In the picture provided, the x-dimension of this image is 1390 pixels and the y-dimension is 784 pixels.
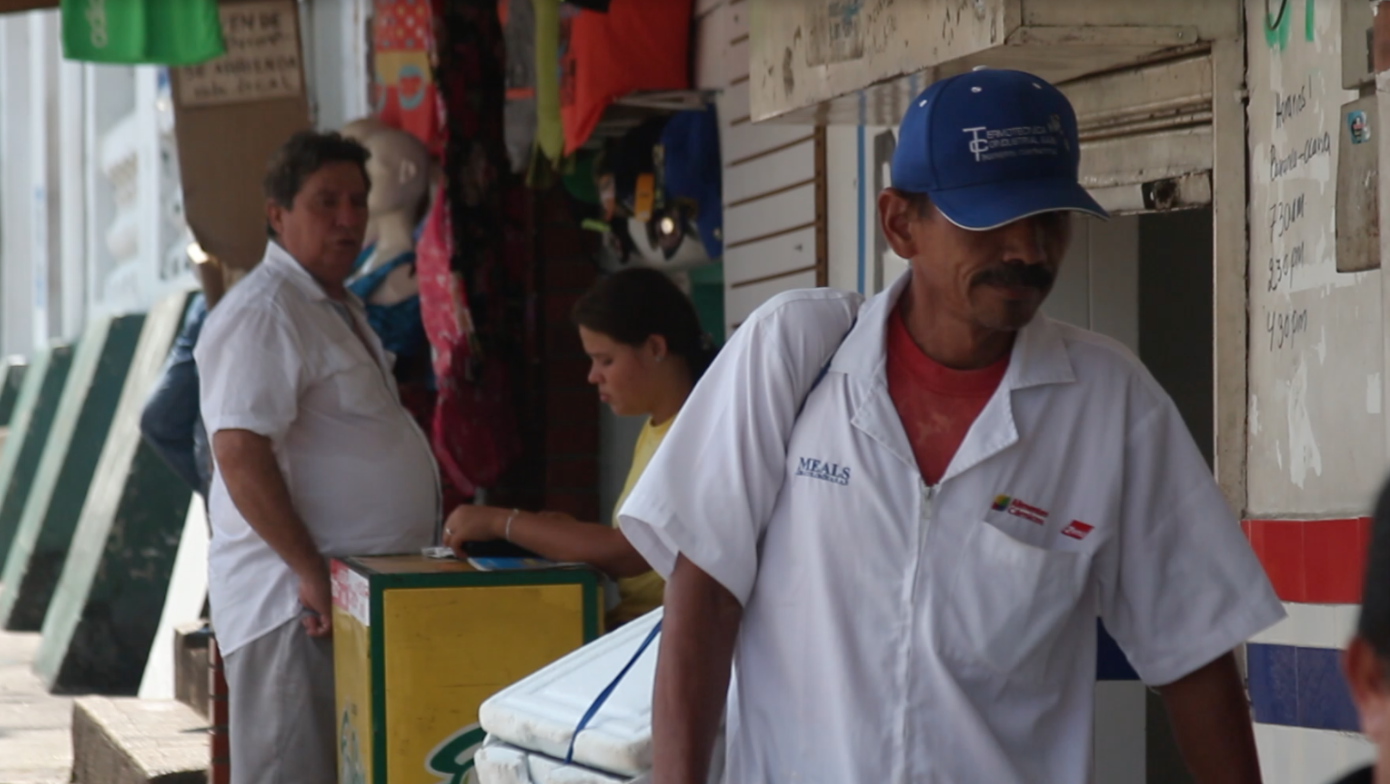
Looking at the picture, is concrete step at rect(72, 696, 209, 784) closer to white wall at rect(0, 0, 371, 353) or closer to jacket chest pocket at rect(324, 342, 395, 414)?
jacket chest pocket at rect(324, 342, 395, 414)

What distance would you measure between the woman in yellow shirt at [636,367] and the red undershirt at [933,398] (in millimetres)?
1790

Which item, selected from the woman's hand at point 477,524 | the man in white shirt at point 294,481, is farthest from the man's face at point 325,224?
the woman's hand at point 477,524

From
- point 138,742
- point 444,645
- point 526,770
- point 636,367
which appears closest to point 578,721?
point 526,770

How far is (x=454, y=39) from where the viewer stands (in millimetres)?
7059

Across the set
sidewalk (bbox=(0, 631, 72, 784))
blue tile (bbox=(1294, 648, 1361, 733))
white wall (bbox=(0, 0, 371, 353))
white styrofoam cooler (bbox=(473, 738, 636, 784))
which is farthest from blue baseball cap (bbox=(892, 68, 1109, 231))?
white wall (bbox=(0, 0, 371, 353))

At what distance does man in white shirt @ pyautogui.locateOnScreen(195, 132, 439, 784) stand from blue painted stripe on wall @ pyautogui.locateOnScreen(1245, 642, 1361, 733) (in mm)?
2114

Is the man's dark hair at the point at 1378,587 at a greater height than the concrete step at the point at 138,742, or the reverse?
the man's dark hair at the point at 1378,587

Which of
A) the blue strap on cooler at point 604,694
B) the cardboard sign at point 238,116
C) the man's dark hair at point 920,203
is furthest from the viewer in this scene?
the cardboard sign at point 238,116

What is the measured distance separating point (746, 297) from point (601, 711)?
3900mm

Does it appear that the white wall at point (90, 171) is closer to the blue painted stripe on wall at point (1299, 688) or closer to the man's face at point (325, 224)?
the man's face at point (325, 224)

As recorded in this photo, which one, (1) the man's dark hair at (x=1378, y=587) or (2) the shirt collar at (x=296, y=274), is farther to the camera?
(2) the shirt collar at (x=296, y=274)

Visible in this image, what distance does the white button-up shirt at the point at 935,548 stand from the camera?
6.99 ft

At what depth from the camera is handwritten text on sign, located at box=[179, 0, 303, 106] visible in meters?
6.84

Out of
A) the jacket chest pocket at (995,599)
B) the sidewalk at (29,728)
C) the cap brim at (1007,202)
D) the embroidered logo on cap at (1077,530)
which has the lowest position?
the sidewalk at (29,728)
